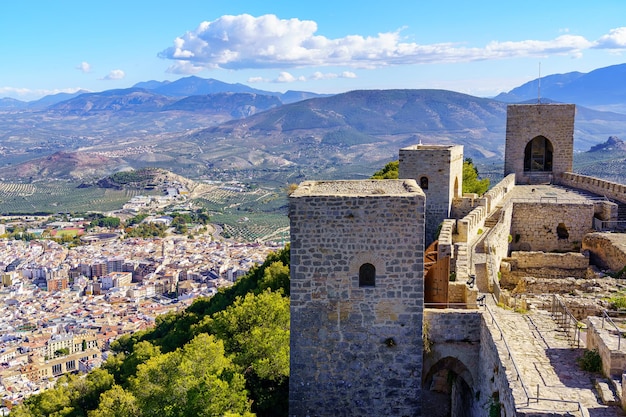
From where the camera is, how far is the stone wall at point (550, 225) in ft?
60.3

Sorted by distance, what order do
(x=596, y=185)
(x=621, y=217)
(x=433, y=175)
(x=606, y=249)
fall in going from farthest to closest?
(x=596, y=185), (x=621, y=217), (x=433, y=175), (x=606, y=249)

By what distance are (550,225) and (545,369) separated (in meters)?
11.8

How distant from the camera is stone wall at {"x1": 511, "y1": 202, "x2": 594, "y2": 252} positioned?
724 inches

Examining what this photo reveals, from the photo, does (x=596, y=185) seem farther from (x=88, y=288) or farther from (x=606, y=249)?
(x=88, y=288)

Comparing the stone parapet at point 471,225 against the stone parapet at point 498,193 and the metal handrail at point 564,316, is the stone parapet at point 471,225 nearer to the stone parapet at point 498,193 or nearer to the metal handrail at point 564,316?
the stone parapet at point 498,193

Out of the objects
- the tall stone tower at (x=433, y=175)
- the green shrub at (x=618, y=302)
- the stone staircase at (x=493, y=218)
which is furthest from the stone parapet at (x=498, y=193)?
the green shrub at (x=618, y=302)

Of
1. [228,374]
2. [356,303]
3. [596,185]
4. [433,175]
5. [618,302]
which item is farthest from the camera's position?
[596,185]

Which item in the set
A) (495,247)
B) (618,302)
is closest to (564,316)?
(618,302)

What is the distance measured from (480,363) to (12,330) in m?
86.0

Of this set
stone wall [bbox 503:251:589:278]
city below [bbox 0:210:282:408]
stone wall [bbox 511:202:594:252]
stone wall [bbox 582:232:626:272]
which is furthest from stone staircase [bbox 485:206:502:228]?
city below [bbox 0:210:282:408]

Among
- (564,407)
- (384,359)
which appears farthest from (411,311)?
(564,407)

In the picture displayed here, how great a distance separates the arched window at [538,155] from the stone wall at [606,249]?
9393 mm

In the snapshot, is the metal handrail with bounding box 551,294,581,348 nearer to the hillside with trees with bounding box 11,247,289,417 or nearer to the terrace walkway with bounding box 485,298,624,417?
the terrace walkway with bounding box 485,298,624,417

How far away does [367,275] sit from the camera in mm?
8852
